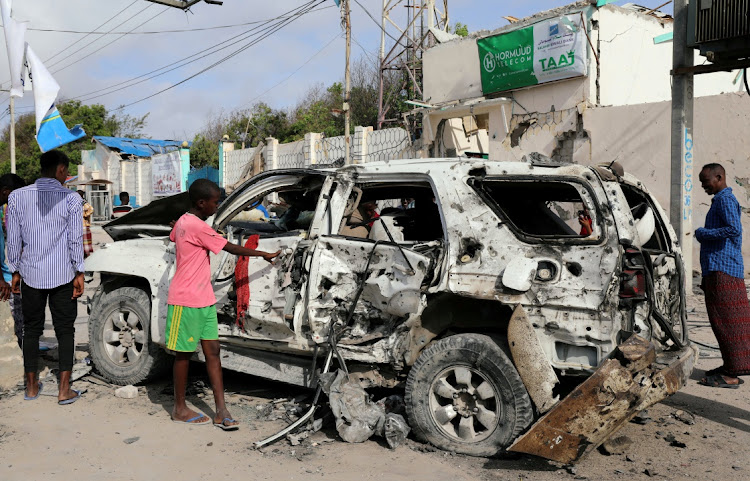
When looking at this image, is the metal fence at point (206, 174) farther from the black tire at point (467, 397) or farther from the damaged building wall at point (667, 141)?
the black tire at point (467, 397)

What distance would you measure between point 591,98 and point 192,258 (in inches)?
461

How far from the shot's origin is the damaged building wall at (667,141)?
11.5 m

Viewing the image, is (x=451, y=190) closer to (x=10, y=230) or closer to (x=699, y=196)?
(x=10, y=230)

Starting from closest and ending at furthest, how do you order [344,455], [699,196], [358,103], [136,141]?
[344,455], [699,196], [358,103], [136,141]

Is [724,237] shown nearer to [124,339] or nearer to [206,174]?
[124,339]

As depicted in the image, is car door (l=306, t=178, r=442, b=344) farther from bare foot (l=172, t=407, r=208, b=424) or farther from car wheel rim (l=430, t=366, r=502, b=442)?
bare foot (l=172, t=407, r=208, b=424)

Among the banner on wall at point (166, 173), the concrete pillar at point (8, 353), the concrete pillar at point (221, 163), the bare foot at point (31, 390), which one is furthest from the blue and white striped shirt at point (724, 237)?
the banner on wall at point (166, 173)

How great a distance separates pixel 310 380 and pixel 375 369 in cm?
48

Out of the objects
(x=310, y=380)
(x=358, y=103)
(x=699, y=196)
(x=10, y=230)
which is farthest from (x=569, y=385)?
(x=358, y=103)

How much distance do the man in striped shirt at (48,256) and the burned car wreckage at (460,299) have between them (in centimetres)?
43

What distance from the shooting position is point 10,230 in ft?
16.8

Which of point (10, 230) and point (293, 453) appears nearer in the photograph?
point (293, 453)

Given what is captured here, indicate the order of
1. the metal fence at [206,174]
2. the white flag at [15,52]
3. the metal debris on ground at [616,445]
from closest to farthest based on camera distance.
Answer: the metal debris on ground at [616,445]
the white flag at [15,52]
the metal fence at [206,174]

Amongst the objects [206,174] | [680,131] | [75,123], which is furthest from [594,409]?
[75,123]
